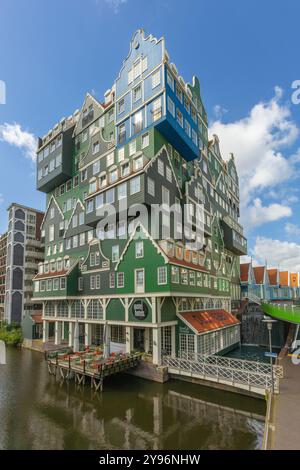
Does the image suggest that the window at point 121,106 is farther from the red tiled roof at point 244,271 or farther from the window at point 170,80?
the red tiled roof at point 244,271

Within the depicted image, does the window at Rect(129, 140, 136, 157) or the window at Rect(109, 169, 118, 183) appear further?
the window at Rect(129, 140, 136, 157)

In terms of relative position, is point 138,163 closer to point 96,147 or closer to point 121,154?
point 121,154

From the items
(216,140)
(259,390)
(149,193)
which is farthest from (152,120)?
(259,390)

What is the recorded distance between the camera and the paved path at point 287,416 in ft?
40.3

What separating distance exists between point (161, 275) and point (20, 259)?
4257 cm

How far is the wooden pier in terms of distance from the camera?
23.2m

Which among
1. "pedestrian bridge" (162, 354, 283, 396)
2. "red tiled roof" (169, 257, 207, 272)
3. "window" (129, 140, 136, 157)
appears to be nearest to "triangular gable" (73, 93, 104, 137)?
"window" (129, 140, 136, 157)

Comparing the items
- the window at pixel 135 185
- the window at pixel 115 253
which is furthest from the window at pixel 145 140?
the window at pixel 115 253

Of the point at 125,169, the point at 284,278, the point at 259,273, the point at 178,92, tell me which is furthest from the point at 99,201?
the point at 284,278

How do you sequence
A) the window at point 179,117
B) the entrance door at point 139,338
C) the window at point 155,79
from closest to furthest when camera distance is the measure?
the entrance door at point 139,338 → the window at point 155,79 → the window at point 179,117

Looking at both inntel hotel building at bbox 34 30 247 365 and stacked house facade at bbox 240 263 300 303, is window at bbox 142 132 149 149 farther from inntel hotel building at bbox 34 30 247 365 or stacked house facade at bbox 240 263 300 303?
stacked house facade at bbox 240 263 300 303

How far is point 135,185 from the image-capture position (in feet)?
104

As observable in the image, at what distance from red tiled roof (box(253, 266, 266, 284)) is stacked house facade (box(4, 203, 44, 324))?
4908cm

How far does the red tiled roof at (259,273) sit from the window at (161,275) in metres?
44.9
